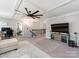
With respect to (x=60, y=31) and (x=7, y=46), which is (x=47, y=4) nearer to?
(x=60, y=31)

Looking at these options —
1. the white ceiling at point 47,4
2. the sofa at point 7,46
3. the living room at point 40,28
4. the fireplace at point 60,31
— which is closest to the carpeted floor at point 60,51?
the living room at point 40,28

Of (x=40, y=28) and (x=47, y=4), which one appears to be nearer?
(x=47, y=4)

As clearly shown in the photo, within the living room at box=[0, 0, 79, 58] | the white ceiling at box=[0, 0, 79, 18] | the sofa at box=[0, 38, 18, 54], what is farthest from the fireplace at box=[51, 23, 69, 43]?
the sofa at box=[0, 38, 18, 54]

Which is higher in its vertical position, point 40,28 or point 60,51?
point 40,28

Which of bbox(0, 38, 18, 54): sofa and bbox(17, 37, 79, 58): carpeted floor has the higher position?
bbox(0, 38, 18, 54): sofa

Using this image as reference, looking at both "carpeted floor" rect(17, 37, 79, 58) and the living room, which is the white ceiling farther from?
"carpeted floor" rect(17, 37, 79, 58)

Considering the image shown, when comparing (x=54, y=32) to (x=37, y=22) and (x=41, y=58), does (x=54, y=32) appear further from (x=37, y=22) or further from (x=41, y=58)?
(x=41, y=58)

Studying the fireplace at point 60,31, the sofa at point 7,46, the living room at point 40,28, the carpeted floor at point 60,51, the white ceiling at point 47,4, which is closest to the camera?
the carpeted floor at point 60,51

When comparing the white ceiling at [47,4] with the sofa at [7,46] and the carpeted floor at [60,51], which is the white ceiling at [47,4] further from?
the carpeted floor at [60,51]

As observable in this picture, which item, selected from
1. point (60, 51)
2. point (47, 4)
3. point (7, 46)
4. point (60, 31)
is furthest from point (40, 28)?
point (7, 46)

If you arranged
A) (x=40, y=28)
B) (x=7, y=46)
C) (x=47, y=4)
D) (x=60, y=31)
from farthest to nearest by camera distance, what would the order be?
(x=40, y=28) < (x=60, y=31) < (x=47, y=4) < (x=7, y=46)

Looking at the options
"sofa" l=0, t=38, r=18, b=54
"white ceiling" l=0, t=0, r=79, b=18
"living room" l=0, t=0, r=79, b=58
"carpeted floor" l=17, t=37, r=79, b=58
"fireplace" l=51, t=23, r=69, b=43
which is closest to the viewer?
"carpeted floor" l=17, t=37, r=79, b=58

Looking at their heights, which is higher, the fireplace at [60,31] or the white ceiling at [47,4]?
the white ceiling at [47,4]

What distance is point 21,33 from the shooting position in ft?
31.9
